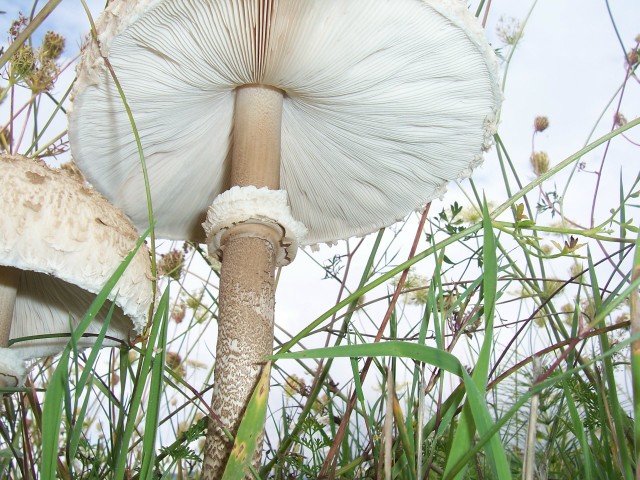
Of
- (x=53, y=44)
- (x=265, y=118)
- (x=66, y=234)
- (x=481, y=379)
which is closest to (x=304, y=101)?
(x=265, y=118)

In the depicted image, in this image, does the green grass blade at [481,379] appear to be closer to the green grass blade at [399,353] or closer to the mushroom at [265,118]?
the green grass blade at [399,353]

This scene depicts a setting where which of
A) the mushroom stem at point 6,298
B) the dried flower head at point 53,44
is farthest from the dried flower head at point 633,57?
the mushroom stem at point 6,298

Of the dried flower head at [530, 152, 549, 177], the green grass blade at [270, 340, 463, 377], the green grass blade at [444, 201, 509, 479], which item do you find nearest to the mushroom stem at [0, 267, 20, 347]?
the green grass blade at [270, 340, 463, 377]

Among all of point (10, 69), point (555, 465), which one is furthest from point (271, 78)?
point (555, 465)

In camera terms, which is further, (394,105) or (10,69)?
(394,105)

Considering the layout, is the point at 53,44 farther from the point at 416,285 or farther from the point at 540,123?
the point at 540,123

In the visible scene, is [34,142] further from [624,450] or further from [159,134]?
[624,450]

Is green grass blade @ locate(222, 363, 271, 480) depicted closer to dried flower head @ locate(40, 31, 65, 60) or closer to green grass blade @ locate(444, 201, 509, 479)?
green grass blade @ locate(444, 201, 509, 479)
